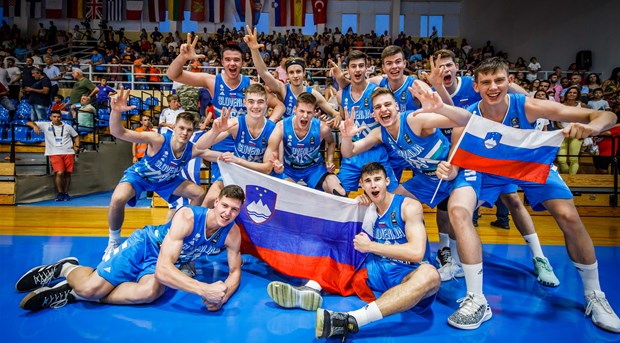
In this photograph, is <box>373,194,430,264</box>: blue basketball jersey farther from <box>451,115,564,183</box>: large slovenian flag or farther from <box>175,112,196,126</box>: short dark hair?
<box>175,112,196,126</box>: short dark hair

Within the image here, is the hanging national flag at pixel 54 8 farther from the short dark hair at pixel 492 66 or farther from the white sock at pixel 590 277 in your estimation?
the white sock at pixel 590 277

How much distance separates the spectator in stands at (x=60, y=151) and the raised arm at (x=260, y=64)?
5.04 meters

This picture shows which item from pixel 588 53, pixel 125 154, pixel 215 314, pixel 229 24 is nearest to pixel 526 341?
pixel 215 314

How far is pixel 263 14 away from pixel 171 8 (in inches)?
182

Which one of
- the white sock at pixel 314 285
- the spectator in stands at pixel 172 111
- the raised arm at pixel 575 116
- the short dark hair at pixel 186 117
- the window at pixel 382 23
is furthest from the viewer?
the window at pixel 382 23

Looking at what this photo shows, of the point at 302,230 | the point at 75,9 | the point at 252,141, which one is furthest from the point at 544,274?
the point at 75,9

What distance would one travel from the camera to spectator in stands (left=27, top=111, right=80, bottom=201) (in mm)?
8195

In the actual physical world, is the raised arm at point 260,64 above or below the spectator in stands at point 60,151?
above

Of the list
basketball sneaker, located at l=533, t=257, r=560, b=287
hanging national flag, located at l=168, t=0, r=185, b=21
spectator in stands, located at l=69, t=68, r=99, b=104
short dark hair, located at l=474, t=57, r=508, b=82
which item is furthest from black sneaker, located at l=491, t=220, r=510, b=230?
hanging national flag, located at l=168, t=0, r=185, b=21

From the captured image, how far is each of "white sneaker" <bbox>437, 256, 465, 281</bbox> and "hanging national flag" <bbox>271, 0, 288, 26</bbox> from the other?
19784 millimetres

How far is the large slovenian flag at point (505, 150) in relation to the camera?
11.5ft

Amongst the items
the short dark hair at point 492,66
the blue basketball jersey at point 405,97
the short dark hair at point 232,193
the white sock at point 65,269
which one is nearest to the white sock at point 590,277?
the short dark hair at point 492,66

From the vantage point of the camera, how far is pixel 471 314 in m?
3.22

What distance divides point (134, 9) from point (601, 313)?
76.8 feet
